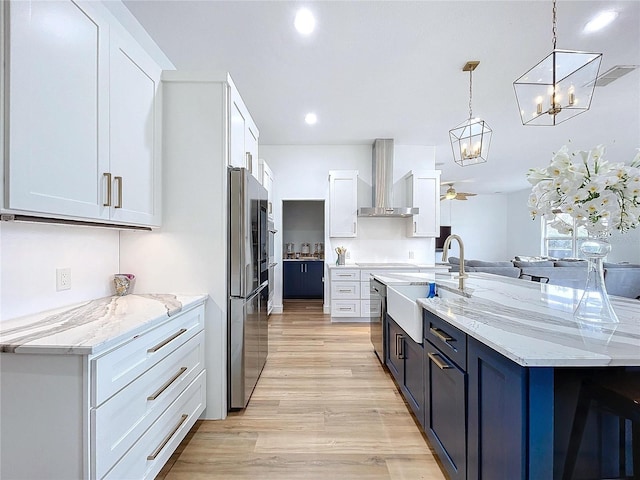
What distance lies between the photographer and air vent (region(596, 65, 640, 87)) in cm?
291

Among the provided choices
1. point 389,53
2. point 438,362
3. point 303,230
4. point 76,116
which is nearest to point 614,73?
point 389,53

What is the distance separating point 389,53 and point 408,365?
2.65 metres

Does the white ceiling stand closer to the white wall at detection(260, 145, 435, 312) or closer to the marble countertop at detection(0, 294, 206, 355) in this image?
the white wall at detection(260, 145, 435, 312)

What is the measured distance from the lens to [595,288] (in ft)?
4.29

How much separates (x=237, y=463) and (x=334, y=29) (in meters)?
3.09

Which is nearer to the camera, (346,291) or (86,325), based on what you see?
(86,325)

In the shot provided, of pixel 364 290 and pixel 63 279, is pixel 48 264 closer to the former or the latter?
pixel 63 279

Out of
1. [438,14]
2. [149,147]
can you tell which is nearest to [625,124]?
[438,14]

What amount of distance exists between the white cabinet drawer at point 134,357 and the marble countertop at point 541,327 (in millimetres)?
1398

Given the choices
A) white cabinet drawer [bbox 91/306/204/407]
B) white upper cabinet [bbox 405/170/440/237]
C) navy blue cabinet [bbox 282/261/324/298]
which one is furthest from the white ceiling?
navy blue cabinet [bbox 282/261/324/298]

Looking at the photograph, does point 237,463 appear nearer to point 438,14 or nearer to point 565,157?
point 565,157

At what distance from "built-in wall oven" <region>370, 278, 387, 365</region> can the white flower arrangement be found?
1.69 metres

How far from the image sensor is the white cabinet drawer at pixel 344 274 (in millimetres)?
4648

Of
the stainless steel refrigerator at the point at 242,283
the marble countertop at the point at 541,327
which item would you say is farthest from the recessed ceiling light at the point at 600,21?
the stainless steel refrigerator at the point at 242,283
